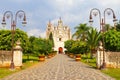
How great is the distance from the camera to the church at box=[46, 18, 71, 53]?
472 ft

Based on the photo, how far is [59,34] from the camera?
144875mm

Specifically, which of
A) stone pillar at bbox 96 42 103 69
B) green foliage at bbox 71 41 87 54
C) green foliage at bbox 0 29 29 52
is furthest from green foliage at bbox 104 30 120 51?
green foliage at bbox 71 41 87 54

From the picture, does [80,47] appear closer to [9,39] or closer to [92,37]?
[92,37]

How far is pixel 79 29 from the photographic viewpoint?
278ft

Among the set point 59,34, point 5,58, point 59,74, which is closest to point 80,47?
point 5,58

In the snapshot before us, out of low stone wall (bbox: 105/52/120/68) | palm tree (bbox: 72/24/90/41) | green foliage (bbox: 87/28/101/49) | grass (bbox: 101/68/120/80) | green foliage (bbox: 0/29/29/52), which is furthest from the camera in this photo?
palm tree (bbox: 72/24/90/41)

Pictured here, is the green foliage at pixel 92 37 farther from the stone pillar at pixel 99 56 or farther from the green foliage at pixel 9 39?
the stone pillar at pixel 99 56

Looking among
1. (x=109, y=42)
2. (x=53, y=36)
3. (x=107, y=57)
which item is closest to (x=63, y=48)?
(x=53, y=36)

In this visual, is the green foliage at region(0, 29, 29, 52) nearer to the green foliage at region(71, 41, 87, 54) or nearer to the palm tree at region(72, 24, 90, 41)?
the green foliage at region(71, 41, 87, 54)

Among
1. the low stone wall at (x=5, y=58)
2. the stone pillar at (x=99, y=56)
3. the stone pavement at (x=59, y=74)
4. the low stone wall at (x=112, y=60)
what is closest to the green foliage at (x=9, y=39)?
the low stone wall at (x=5, y=58)

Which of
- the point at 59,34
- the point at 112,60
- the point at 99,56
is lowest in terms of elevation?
the point at 112,60

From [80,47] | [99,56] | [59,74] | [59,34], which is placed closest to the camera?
[59,74]

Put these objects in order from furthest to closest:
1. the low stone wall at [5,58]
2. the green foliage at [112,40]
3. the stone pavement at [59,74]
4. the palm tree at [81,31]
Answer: the palm tree at [81,31] → the green foliage at [112,40] → the low stone wall at [5,58] → the stone pavement at [59,74]

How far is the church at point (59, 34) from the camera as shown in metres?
144
